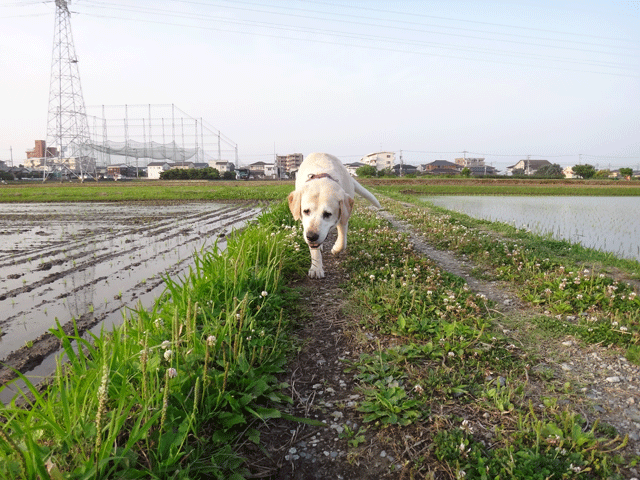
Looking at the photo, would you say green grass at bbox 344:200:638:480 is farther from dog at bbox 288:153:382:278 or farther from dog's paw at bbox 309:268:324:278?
dog at bbox 288:153:382:278

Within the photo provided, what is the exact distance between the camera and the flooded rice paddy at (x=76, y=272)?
11.4 ft

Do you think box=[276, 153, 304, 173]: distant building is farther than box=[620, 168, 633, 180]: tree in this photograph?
Yes

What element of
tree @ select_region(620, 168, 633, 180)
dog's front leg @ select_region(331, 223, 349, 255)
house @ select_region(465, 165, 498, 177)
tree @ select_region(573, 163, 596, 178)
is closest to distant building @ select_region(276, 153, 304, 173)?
house @ select_region(465, 165, 498, 177)

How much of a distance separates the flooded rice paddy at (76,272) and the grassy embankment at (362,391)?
56cm

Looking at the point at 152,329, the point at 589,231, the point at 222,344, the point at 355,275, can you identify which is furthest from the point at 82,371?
the point at 589,231

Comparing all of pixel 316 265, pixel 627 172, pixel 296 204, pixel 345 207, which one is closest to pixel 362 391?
pixel 316 265

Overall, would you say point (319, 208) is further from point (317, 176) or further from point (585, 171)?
point (585, 171)

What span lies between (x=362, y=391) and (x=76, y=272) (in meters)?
5.50

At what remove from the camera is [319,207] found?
4.38 metres

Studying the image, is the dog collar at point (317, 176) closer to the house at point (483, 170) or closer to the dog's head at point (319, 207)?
the dog's head at point (319, 207)

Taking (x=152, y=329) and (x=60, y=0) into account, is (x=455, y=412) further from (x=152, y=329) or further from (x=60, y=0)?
(x=60, y=0)

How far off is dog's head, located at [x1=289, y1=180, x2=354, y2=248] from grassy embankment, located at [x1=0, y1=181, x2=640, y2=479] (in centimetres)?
77

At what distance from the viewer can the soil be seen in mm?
1755

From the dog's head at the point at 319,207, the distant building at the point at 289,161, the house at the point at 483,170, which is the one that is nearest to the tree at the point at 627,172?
the house at the point at 483,170
